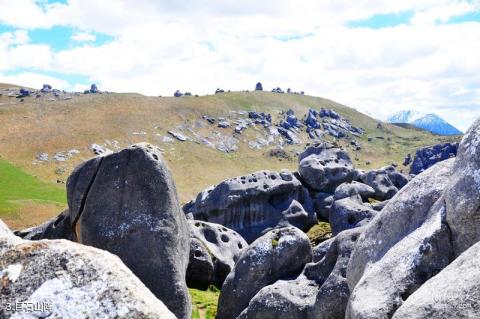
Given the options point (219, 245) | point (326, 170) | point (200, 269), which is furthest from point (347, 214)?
point (326, 170)

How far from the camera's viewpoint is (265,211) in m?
43.7

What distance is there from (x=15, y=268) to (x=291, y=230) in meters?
15.7

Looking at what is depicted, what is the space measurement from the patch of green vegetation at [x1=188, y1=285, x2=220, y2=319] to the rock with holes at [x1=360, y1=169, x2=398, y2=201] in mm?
24333

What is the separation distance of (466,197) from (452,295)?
310 cm

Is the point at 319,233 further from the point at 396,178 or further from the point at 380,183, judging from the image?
the point at 396,178

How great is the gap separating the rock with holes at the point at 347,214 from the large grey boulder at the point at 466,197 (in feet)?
73.6

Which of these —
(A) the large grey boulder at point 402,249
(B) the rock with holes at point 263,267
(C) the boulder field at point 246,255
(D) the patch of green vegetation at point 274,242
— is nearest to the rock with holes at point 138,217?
(C) the boulder field at point 246,255

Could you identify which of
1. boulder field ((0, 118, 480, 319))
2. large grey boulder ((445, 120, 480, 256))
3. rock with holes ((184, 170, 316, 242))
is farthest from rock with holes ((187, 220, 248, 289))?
large grey boulder ((445, 120, 480, 256))

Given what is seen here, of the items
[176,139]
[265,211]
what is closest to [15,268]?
[265,211]

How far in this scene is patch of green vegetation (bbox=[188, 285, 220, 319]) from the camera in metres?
23.0

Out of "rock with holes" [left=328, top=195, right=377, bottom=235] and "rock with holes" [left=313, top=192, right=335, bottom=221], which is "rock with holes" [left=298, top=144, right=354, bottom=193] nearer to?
"rock with holes" [left=313, top=192, right=335, bottom=221]

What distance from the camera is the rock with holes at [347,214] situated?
34844 millimetres

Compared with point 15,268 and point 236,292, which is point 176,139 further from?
point 15,268

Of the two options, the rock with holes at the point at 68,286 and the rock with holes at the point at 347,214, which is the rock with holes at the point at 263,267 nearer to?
the rock with holes at the point at 347,214
